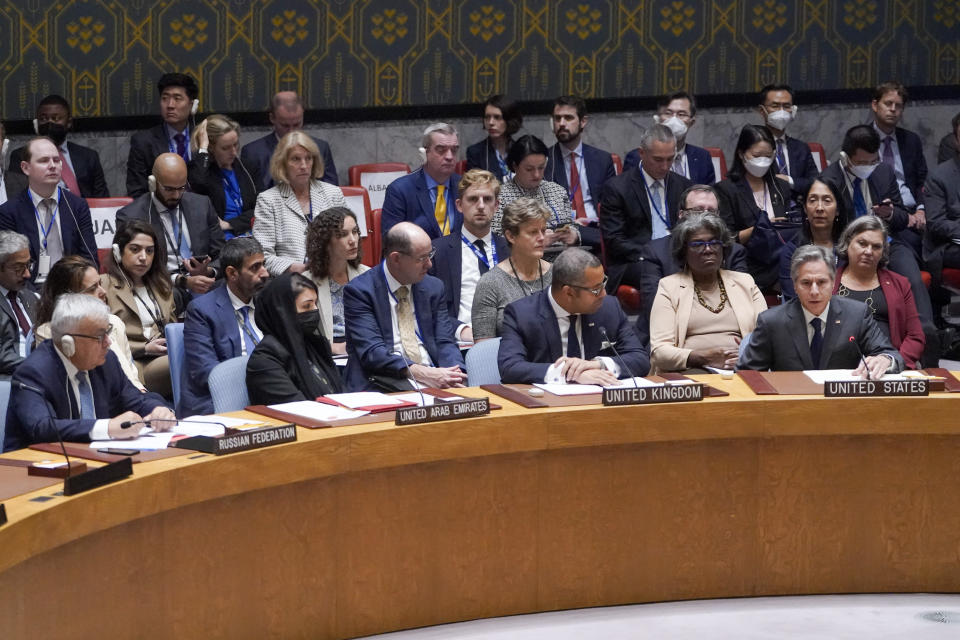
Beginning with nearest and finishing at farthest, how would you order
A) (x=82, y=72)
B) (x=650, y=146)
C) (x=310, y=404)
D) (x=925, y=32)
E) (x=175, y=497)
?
(x=175, y=497)
(x=310, y=404)
(x=650, y=146)
(x=82, y=72)
(x=925, y=32)

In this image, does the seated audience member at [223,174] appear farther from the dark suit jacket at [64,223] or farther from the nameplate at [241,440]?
the nameplate at [241,440]

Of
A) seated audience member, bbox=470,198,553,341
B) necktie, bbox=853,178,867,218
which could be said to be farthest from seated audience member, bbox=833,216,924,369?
necktie, bbox=853,178,867,218

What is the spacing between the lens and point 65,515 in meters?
3.05

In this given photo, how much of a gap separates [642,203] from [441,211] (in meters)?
0.94

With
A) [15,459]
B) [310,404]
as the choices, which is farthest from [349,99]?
[15,459]

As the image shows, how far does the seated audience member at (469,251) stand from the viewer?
6020 mm

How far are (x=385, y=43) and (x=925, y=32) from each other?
3370 mm

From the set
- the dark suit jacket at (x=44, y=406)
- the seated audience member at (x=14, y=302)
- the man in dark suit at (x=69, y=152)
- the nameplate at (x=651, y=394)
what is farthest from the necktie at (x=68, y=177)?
the nameplate at (x=651, y=394)

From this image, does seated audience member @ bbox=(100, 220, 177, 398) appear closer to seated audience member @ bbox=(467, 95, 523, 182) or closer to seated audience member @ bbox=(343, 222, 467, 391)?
seated audience member @ bbox=(343, 222, 467, 391)

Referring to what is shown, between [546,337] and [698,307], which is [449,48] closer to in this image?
[698,307]

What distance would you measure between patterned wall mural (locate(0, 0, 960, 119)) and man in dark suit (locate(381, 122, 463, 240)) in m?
1.54

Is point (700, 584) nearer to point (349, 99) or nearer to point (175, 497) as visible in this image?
point (175, 497)

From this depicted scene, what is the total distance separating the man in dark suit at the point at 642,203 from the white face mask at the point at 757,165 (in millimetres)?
348

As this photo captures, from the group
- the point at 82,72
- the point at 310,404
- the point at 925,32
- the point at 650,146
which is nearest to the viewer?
the point at 310,404
